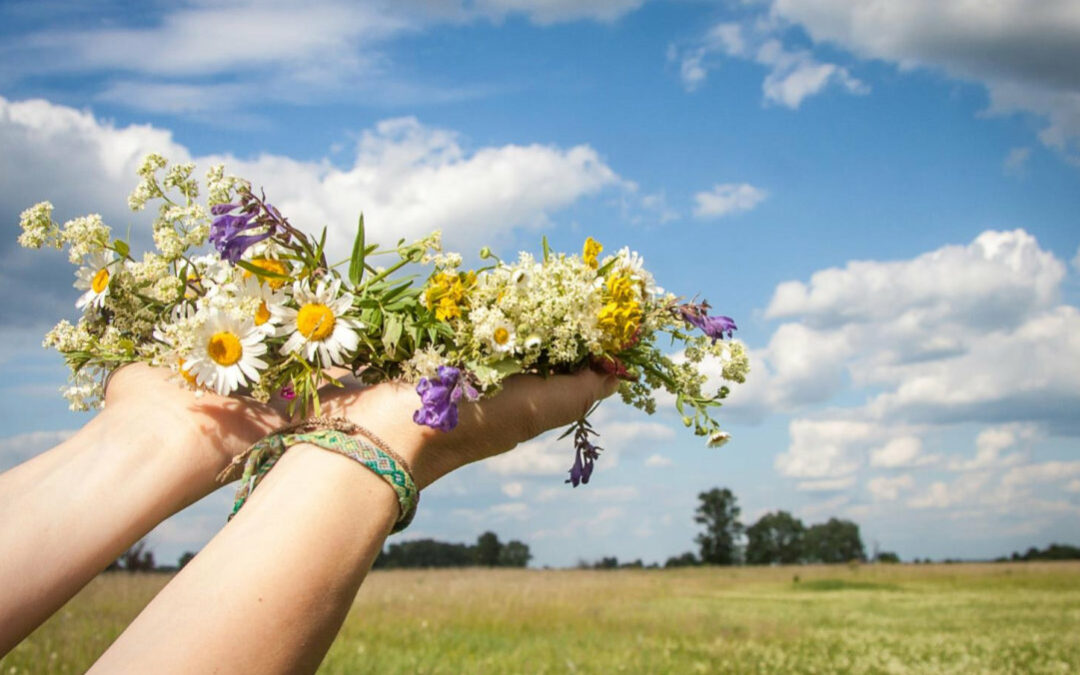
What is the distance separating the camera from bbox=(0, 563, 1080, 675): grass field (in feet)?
29.4

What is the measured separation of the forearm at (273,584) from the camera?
1.38 m

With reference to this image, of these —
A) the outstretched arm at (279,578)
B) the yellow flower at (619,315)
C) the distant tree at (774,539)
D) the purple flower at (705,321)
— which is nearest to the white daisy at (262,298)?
the outstretched arm at (279,578)

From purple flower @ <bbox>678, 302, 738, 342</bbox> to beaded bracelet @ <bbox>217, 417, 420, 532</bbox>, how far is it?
124 centimetres

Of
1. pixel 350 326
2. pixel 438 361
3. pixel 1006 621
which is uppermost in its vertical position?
pixel 350 326

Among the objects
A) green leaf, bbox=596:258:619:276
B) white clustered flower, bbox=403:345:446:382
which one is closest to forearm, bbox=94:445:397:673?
white clustered flower, bbox=403:345:446:382

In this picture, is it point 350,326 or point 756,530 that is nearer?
point 350,326

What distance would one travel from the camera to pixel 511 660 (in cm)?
919

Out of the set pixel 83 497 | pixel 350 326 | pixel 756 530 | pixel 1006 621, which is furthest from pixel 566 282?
pixel 756 530

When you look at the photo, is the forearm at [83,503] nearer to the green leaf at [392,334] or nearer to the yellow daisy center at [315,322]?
the yellow daisy center at [315,322]

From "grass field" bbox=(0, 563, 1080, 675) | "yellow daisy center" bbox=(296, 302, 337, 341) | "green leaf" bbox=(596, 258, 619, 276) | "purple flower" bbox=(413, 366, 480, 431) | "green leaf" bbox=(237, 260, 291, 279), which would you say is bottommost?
"grass field" bbox=(0, 563, 1080, 675)

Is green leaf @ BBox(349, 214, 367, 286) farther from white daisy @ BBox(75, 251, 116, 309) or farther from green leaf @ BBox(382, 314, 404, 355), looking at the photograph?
white daisy @ BBox(75, 251, 116, 309)

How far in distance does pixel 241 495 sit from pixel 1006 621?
60.1ft

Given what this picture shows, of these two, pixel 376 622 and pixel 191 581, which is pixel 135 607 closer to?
pixel 376 622

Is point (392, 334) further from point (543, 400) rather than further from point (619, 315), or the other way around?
point (619, 315)
